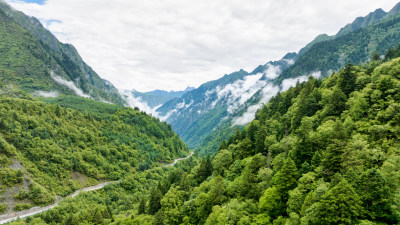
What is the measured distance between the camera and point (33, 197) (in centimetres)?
11906

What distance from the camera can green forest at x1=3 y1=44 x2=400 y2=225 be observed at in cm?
3362

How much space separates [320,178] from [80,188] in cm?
14624

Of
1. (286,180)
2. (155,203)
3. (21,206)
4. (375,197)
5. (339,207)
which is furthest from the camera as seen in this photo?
(21,206)

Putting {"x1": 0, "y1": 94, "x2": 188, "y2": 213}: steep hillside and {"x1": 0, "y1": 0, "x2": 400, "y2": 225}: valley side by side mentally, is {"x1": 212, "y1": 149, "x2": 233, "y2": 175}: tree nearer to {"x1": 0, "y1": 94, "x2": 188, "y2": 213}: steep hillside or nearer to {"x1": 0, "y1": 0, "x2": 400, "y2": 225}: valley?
{"x1": 0, "y1": 0, "x2": 400, "y2": 225}: valley

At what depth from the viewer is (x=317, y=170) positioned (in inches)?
1762

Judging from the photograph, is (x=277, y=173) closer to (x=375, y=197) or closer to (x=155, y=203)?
(x=375, y=197)

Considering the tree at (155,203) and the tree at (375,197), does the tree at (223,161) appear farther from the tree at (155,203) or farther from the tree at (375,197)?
the tree at (375,197)

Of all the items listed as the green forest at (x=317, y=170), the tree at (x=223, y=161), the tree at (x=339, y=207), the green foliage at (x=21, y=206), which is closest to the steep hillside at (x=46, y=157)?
the green foliage at (x=21, y=206)

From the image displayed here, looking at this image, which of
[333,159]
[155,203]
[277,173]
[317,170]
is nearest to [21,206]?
[155,203]

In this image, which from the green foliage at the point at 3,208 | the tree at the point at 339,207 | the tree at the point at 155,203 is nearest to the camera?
the tree at the point at 339,207

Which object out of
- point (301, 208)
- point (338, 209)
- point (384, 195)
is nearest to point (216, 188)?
point (301, 208)

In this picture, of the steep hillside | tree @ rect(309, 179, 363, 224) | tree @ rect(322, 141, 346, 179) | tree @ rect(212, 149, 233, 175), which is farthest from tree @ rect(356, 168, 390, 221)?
the steep hillside

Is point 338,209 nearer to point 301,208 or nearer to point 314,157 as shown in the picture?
point 301,208

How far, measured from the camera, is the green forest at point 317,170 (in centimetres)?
3362
